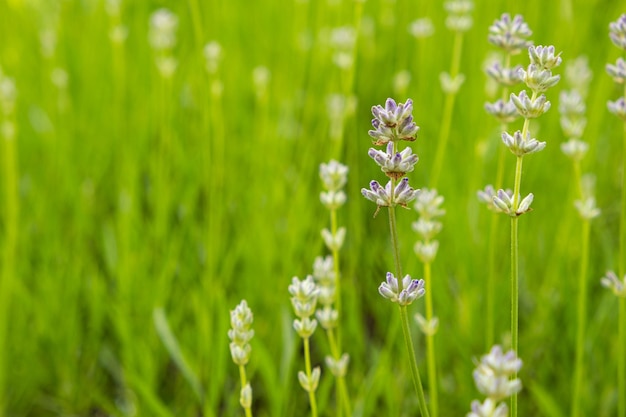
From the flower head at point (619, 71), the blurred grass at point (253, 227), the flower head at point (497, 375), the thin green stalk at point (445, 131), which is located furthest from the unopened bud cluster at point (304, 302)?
the thin green stalk at point (445, 131)

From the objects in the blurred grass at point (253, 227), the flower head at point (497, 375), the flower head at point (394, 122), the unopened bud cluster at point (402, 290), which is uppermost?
the flower head at point (394, 122)

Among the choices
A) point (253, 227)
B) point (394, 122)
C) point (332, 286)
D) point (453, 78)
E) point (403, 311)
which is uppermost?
point (394, 122)

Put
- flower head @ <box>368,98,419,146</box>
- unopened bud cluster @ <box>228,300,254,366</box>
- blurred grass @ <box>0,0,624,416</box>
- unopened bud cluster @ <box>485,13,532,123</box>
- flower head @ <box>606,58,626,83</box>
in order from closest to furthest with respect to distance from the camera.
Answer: flower head @ <box>368,98,419,146</box>, unopened bud cluster @ <box>228,300,254,366</box>, flower head @ <box>606,58,626,83</box>, unopened bud cluster @ <box>485,13,532,123</box>, blurred grass @ <box>0,0,624,416</box>

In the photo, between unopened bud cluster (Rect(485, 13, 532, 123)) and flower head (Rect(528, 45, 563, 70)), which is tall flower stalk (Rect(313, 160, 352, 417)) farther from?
flower head (Rect(528, 45, 563, 70))

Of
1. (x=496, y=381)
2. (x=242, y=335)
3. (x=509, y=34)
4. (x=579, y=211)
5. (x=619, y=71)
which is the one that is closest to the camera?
(x=496, y=381)

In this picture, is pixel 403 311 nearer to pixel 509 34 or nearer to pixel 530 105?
pixel 530 105

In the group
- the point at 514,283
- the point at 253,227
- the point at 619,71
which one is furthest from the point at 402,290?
the point at 253,227

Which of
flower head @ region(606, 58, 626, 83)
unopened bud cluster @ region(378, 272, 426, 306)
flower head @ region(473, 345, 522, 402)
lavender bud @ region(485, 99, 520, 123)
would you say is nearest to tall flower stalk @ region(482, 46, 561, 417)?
unopened bud cluster @ region(378, 272, 426, 306)

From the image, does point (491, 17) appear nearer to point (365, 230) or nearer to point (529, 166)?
point (529, 166)

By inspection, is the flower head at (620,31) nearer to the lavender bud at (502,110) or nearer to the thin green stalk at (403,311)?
the lavender bud at (502,110)
